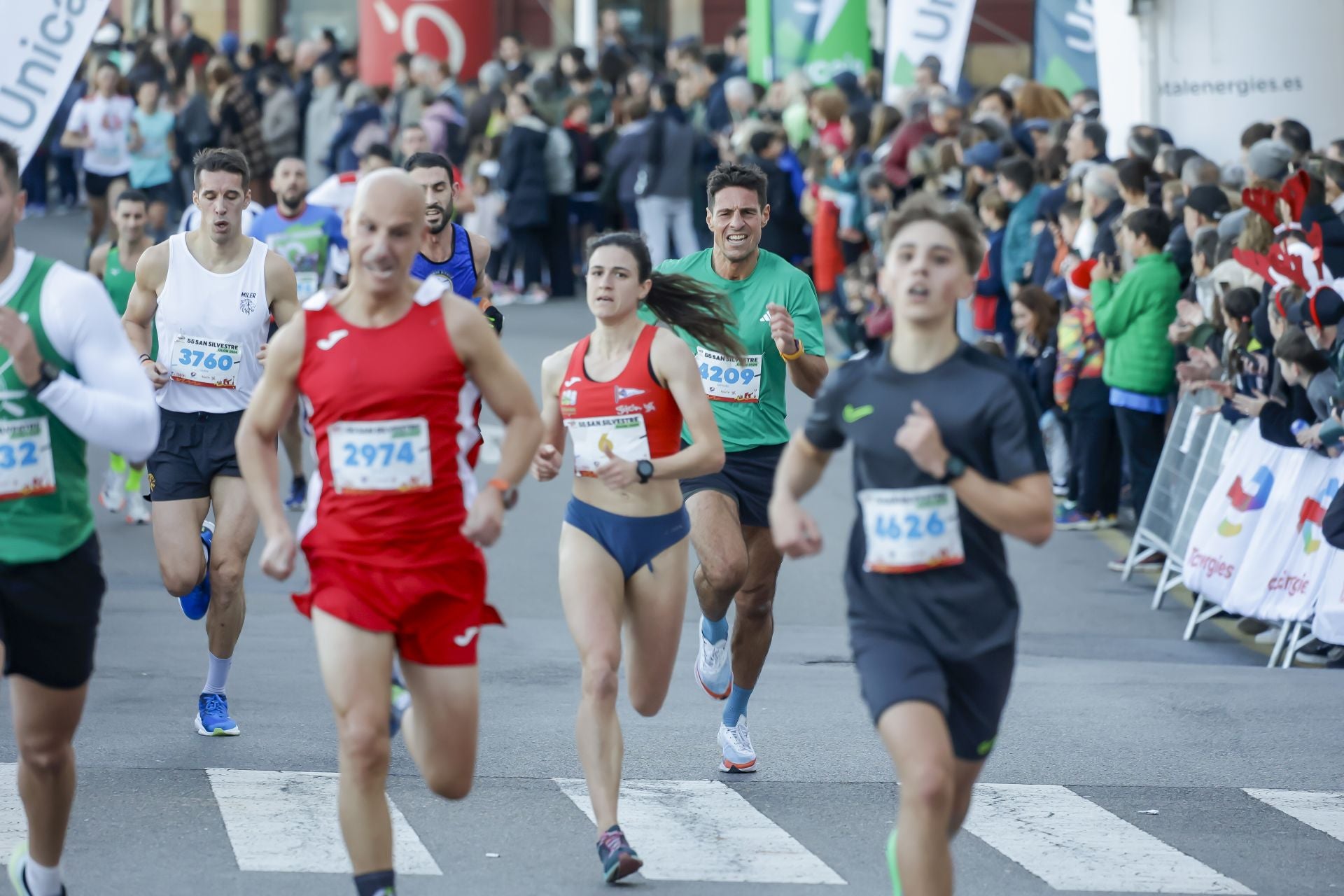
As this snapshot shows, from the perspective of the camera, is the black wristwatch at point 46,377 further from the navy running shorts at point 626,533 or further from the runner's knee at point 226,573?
the runner's knee at point 226,573

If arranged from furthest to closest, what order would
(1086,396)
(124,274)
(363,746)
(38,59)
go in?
(1086,396) → (124,274) → (38,59) → (363,746)

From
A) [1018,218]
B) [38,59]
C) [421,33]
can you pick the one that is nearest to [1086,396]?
[1018,218]

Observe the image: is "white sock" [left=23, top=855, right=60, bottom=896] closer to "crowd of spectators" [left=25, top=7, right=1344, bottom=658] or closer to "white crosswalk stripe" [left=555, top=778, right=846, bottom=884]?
"white crosswalk stripe" [left=555, top=778, right=846, bottom=884]

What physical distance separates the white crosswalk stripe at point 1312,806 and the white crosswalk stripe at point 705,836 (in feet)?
5.92

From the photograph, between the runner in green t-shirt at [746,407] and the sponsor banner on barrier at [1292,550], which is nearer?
the runner in green t-shirt at [746,407]

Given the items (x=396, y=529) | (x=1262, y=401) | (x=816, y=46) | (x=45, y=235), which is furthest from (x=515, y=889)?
(x=45, y=235)

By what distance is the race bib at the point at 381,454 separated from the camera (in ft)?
17.3

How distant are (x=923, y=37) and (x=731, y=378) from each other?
12639mm

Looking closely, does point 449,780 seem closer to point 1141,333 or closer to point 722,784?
point 722,784

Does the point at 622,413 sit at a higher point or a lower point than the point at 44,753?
higher

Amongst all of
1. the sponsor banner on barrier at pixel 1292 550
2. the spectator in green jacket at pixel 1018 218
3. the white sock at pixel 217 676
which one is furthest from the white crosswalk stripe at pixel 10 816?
the spectator in green jacket at pixel 1018 218

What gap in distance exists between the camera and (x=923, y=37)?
769 inches

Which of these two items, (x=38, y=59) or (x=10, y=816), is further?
(x=38, y=59)

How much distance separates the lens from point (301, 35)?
40.2 metres
